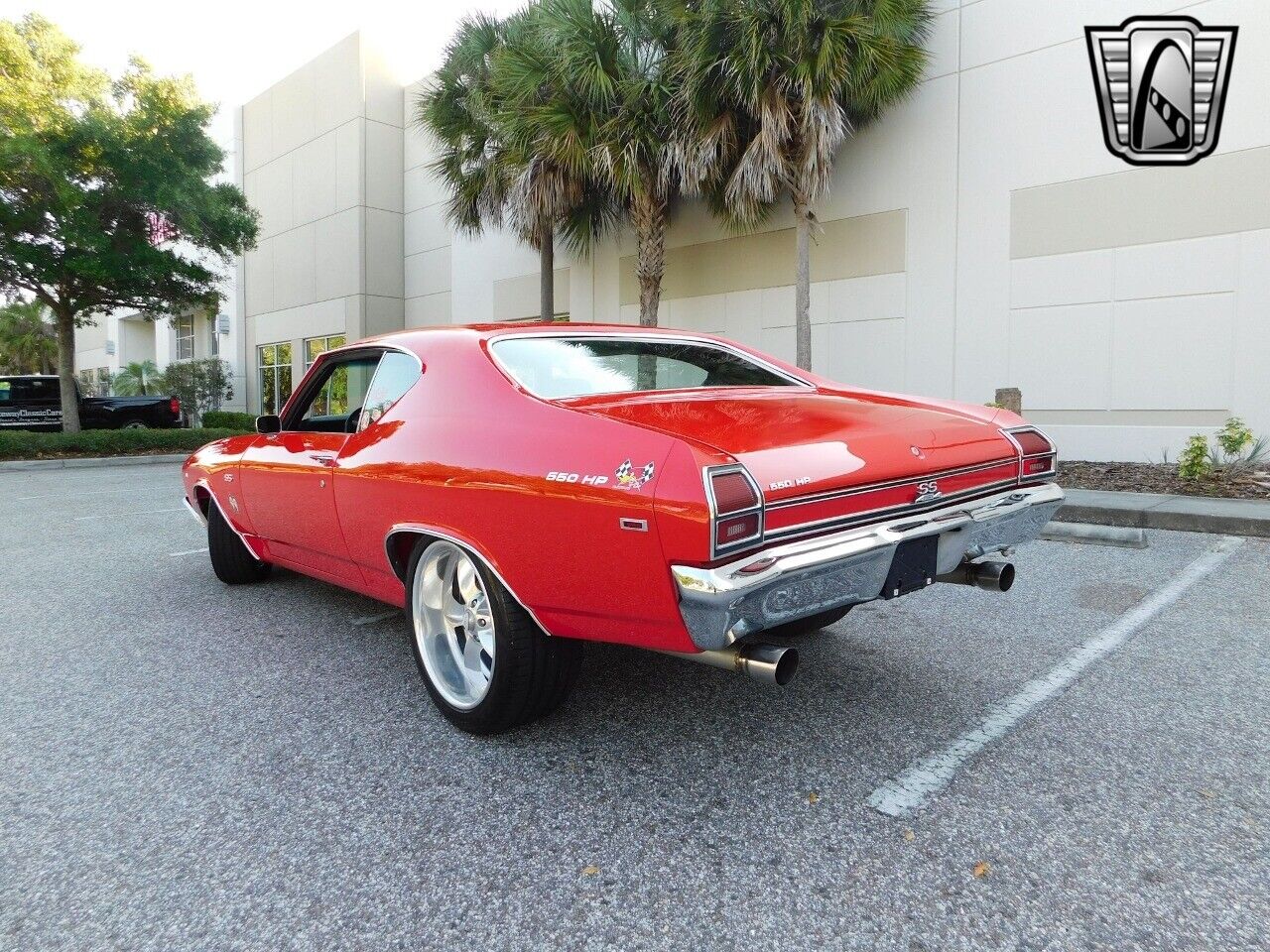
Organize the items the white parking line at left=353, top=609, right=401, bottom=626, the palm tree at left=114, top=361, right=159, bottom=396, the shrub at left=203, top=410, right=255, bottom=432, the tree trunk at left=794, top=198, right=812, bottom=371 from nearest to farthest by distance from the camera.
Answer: the white parking line at left=353, top=609, right=401, bottom=626
the tree trunk at left=794, top=198, right=812, bottom=371
the shrub at left=203, top=410, right=255, bottom=432
the palm tree at left=114, top=361, right=159, bottom=396

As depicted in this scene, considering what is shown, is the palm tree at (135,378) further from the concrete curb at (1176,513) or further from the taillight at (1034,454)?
the taillight at (1034,454)

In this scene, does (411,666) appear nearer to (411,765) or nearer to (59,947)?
(411,765)

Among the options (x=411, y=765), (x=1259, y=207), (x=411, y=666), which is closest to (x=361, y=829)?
(x=411, y=765)

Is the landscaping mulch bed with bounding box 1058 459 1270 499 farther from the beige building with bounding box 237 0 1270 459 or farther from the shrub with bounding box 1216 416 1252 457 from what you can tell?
the beige building with bounding box 237 0 1270 459

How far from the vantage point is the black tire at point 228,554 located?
4.76 metres

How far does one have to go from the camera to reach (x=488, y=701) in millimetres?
2605

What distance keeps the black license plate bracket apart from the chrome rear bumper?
0.04 meters

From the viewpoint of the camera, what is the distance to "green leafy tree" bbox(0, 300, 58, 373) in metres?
45.1

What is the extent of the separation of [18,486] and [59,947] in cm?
1191

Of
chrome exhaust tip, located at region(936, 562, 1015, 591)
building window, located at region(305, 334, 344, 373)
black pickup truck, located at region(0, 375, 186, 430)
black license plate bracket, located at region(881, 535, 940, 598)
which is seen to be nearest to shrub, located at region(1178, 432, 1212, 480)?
chrome exhaust tip, located at region(936, 562, 1015, 591)

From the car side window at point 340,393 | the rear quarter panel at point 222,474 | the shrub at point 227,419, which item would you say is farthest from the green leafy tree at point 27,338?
the car side window at point 340,393

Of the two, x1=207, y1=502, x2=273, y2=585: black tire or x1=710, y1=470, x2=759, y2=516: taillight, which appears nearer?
x1=710, y1=470, x2=759, y2=516: taillight

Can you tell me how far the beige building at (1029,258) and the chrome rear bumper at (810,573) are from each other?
8534mm

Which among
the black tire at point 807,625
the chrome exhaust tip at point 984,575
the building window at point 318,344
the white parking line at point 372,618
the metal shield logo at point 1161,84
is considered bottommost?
the white parking line at point 372,618
